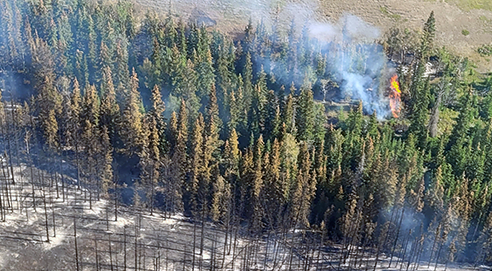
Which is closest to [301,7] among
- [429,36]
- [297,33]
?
[297,33]

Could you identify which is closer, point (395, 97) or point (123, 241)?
point (123, 241)

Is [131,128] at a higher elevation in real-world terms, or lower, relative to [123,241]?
higher

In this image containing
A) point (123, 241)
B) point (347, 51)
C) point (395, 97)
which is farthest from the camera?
point (347, 51)

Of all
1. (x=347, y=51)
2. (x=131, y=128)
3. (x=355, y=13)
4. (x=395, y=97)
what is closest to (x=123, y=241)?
(x=131, y=128)

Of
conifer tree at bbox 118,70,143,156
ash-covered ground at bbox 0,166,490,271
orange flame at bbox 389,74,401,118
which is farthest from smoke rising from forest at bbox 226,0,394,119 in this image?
ash-covered ground at bbox 0,166,490,271

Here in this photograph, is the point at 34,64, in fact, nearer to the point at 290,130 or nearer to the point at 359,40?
the point at 290,130

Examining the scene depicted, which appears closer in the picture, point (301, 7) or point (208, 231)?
point (208, 231)

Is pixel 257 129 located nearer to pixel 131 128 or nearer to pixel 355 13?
pixel 131 128
